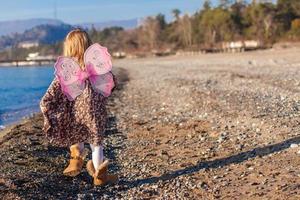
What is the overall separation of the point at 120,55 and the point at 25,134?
445ft

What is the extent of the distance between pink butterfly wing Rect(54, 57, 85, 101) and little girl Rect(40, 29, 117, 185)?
0.04 metres

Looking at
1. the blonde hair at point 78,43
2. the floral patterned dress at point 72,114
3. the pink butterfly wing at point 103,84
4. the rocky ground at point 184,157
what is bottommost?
the rocky ground at point 184,157

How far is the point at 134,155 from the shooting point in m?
9.73

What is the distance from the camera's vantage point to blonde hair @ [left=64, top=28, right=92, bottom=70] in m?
7.70

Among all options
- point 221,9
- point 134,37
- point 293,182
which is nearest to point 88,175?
point 293,182

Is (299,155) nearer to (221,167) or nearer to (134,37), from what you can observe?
(221,167)

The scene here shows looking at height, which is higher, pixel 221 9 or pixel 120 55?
pixel 221 9

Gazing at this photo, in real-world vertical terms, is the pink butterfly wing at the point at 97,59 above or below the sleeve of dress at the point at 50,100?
above

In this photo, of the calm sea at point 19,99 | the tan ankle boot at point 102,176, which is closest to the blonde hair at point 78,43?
the tan ankle boot at point 102,176

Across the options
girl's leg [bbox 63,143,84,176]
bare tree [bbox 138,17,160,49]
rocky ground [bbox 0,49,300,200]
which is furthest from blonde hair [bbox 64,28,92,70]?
bare tree [bbox 138,17,160,49]

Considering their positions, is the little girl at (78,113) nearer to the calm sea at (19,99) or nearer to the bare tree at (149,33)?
the calm sea at (19,99)

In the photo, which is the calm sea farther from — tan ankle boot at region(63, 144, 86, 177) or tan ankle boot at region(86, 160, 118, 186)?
tan ankle boot at region(86, 160, 118, 186)

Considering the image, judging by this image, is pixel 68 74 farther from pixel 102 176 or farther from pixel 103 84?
pixel 102 176

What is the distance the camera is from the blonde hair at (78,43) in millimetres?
7703
